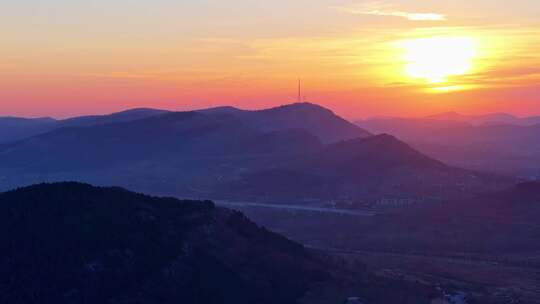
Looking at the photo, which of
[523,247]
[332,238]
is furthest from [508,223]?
[332,238]

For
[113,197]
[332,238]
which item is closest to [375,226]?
[332,238]

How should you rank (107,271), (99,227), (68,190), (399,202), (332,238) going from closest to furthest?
(107,271) → (99,227) → (68,190) → (332,238) → (399,202)

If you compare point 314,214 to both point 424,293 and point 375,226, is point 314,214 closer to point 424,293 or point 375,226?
point 375,226

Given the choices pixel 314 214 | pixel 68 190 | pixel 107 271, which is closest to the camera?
pixel 107 271

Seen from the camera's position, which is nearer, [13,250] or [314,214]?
[13,250]

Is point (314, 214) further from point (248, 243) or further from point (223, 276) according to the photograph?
point (223, 276)

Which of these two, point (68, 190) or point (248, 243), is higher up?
point (68, 190)
